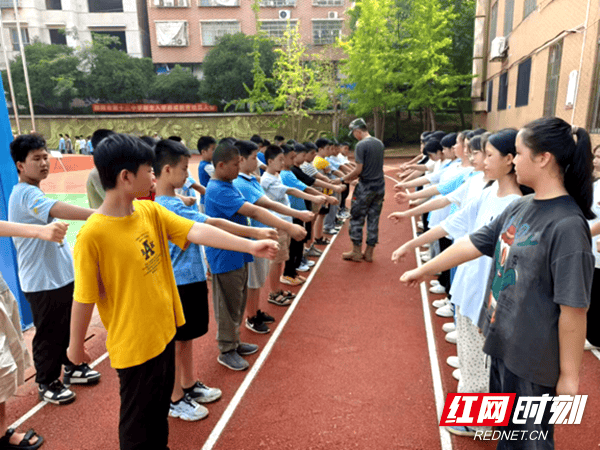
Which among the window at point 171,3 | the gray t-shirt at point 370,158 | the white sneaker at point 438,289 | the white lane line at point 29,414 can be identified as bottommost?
the white sneaker at point 438,289

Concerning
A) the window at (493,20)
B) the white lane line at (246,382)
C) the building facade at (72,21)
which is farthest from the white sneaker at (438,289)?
the building facade at (72,21)

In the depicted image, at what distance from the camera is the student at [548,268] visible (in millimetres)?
1813

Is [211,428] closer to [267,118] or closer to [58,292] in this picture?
[58,292]

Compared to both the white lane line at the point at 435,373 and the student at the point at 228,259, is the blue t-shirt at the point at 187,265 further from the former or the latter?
the white lane line at the point at 435,373

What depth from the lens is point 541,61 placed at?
11.3m

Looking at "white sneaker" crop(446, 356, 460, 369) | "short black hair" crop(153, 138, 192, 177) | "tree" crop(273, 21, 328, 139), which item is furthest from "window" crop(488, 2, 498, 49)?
"short black hair" crop(153, 138, 192, 177)

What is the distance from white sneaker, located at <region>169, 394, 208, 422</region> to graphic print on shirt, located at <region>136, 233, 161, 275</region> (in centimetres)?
160

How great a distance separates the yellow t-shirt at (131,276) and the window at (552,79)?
10838 mm

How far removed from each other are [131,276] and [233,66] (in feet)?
106

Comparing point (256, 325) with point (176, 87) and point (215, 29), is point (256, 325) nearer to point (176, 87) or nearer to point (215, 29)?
point (176, 87)

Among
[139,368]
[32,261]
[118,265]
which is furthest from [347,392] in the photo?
[32,261]

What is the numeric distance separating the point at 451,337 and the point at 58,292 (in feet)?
12.9

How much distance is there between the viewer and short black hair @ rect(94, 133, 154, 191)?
206cm

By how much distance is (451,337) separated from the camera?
15.1ft
